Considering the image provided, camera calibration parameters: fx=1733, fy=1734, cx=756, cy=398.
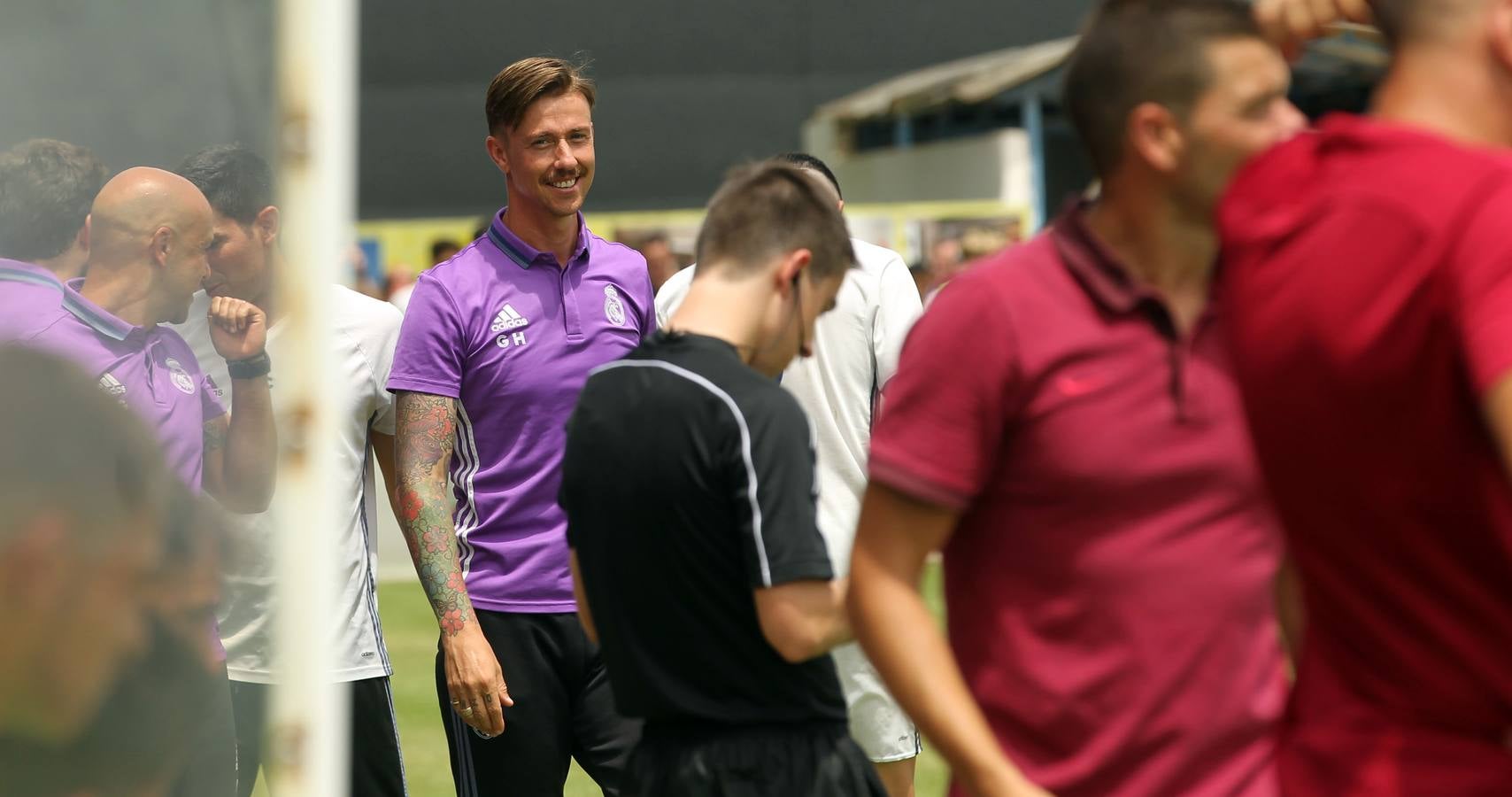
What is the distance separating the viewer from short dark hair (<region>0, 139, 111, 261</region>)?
256 cm

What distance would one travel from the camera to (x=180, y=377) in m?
2.61

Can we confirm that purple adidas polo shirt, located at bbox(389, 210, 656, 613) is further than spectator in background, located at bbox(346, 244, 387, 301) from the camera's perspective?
No

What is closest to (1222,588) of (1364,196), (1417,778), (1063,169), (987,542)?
(987,542)

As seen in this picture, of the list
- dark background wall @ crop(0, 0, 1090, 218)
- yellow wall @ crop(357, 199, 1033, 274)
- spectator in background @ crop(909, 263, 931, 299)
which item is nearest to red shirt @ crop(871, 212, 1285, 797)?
spectator in background @ crop(909, 263, 931, 299)

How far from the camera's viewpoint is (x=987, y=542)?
2393mm

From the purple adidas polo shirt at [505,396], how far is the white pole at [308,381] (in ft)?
6.05

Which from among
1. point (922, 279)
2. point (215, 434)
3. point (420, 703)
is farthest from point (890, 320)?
point (922, 279)

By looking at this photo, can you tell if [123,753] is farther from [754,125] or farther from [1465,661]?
[754,125]

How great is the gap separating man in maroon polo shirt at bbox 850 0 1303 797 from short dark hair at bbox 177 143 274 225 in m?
0.90

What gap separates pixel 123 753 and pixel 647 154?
23.8 m

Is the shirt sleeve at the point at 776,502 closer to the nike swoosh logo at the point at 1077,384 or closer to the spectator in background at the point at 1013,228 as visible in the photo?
the nike swoosh logo at the point at 1077,384

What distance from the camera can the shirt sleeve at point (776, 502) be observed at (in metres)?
2.65

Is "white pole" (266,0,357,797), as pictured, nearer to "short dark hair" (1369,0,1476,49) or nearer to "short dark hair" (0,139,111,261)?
"short dark hair" (0,139,111,261)

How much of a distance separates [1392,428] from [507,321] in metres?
2.76
